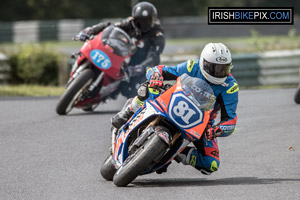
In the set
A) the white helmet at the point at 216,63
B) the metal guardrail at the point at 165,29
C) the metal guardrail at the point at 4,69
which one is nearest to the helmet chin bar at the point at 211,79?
the white helmet at the point at 216,63

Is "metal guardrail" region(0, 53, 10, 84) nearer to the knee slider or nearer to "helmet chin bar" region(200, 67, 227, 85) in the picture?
the knee slider

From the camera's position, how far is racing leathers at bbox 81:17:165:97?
11.9 m

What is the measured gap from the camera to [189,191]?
641 centimetres

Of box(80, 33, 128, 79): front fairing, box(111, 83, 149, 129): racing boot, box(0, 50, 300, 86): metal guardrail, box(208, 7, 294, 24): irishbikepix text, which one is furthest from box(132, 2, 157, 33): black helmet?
box(111, 83, 149, 129): racing boot

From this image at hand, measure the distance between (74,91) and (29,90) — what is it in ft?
16.4

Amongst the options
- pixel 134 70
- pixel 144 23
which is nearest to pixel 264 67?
pixel 134 70

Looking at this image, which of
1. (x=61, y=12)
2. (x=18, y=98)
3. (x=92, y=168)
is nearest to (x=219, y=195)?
(x=92, y=168)

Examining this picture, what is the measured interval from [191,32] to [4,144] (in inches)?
881

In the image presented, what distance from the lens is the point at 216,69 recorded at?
677 centimetres

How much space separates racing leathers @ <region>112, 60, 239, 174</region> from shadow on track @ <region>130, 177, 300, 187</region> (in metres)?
0.16

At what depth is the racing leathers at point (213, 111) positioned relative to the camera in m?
6.95

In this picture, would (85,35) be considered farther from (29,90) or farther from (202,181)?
(202,181)

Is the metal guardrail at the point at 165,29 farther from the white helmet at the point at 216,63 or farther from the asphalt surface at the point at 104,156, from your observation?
the white helmet at the point at 216,63

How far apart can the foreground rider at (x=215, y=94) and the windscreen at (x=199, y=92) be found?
1.06 ft
